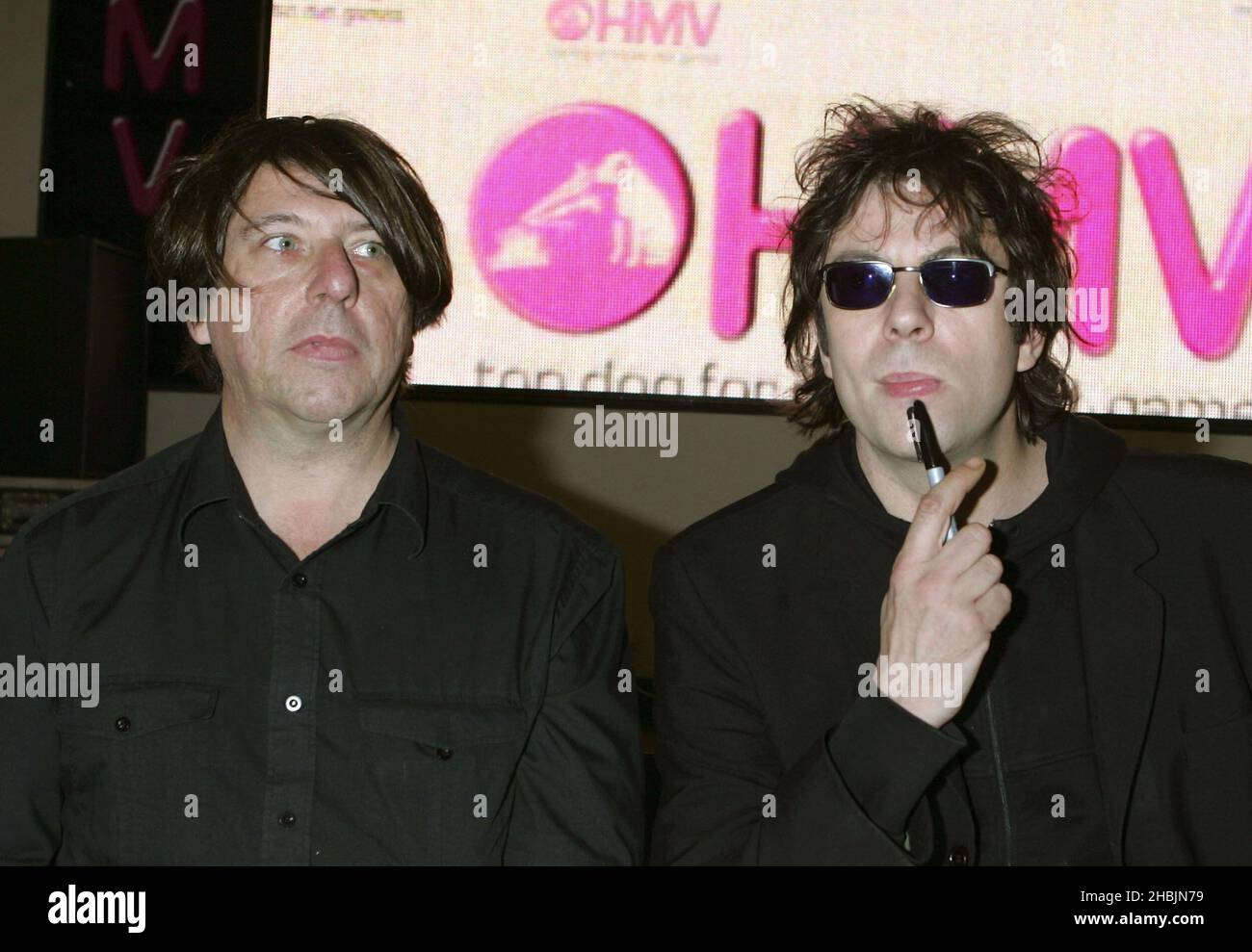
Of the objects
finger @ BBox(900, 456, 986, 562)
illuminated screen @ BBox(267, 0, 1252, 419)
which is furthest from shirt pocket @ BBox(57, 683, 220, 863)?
illuminated screen @ BBox(267, 0, 1252, 419)

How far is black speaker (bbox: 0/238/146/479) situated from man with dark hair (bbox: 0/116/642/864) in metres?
1.40

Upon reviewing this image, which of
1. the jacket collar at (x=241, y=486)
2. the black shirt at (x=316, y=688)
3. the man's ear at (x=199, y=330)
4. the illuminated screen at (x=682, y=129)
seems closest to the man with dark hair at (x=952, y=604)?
the black shirt at (x=316, y=688)

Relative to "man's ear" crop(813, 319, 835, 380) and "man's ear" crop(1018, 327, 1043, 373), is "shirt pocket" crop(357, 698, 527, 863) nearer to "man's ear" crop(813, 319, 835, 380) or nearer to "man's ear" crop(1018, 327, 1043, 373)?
"man's ear" crop(813, 319, 835, 380)

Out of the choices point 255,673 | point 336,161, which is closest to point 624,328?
point 336,161

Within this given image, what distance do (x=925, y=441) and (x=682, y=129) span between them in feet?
6.40

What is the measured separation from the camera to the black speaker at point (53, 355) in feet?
10.3

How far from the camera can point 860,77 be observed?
3.40m

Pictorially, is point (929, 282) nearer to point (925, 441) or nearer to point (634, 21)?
point (925, 441)

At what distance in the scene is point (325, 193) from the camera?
1795mm

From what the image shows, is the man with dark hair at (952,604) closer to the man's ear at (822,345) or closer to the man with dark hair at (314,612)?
the man's ear at (822,345)

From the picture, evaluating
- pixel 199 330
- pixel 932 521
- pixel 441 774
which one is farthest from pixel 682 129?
pixel 441 774

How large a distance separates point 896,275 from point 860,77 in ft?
5.98
